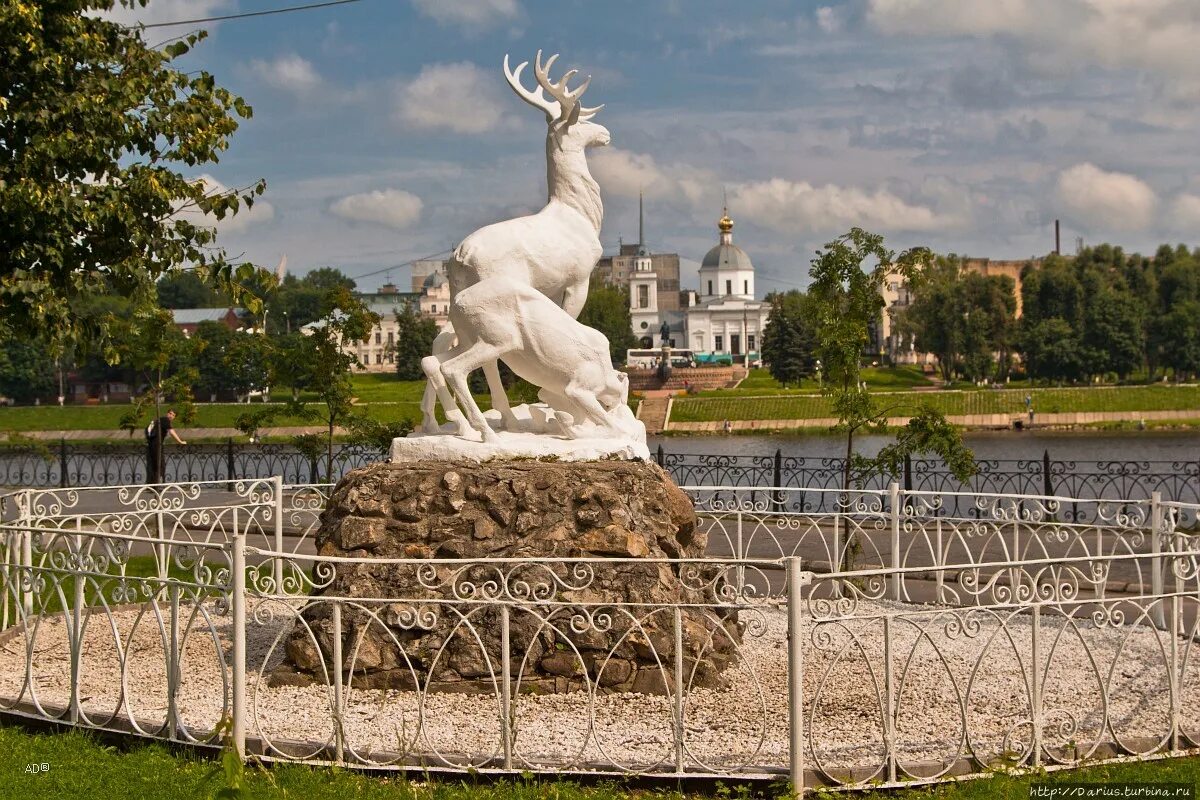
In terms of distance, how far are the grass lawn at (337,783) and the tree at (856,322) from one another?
6.90 m

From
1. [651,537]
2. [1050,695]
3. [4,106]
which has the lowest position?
[1050,695]

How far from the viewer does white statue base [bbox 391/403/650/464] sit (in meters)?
7.71

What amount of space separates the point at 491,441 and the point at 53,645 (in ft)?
10.7

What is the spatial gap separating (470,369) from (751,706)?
8.99 feet

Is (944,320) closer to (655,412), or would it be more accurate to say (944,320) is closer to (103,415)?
(655,412)

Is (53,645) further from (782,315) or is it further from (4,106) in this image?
(782,315)

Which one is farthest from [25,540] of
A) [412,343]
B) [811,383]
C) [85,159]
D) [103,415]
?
[412,343]

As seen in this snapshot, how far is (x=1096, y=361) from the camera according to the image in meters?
61.2

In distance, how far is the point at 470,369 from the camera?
25.8 ft

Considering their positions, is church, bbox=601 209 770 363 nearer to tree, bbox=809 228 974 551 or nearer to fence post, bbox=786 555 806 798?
tree, bbox=809 228 974 551

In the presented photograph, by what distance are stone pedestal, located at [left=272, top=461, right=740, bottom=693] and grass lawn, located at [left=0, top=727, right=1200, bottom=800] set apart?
4.20 ft

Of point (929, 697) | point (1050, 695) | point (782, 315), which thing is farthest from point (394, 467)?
point (782, 315)

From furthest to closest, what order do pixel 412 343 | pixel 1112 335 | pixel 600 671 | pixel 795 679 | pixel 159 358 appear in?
pixel 412 343
pixel 1112 335
pixel 159 358
pixel 600 671
pixel 795 679

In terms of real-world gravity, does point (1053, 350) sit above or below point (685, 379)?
above
